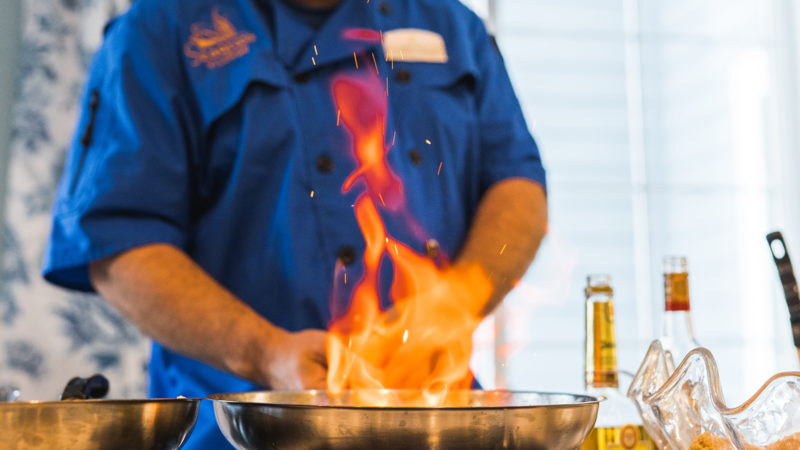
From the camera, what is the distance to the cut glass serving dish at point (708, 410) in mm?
458

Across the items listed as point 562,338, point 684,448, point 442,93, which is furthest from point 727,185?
point 684,448

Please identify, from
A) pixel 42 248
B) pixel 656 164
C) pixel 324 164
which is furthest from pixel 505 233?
pixel 656 164

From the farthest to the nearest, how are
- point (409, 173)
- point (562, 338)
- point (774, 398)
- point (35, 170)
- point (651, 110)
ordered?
point (651, 110), point (562, 338), point (35, 170), point (409, 173), point (774, 398)

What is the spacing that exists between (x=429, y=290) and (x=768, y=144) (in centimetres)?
Result: 264

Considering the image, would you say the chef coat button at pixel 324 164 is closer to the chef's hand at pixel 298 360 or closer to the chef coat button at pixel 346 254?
the chef coat button at pixel 346 254

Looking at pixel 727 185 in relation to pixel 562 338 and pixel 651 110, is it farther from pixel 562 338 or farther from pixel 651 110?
pixel 562 338

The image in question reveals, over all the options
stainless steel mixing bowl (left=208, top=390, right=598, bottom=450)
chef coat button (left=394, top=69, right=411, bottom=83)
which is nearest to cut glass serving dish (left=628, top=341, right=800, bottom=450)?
stainless steel mixing bowl (left=208, top=390, right=598, bottom=450)

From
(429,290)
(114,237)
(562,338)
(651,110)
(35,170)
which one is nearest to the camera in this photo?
(429,290)

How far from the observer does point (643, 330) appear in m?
2.82

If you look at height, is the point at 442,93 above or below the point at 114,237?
above

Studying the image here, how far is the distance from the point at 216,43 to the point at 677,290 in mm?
728

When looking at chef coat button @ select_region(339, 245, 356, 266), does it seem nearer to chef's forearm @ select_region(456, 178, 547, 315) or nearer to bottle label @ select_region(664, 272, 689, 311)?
chef's forearm @ select_region(456, 178, 547, 315)

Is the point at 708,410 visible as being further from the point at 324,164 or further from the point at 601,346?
the point at 324,164

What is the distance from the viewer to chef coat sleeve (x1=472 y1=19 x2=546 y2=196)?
4.02 feet
